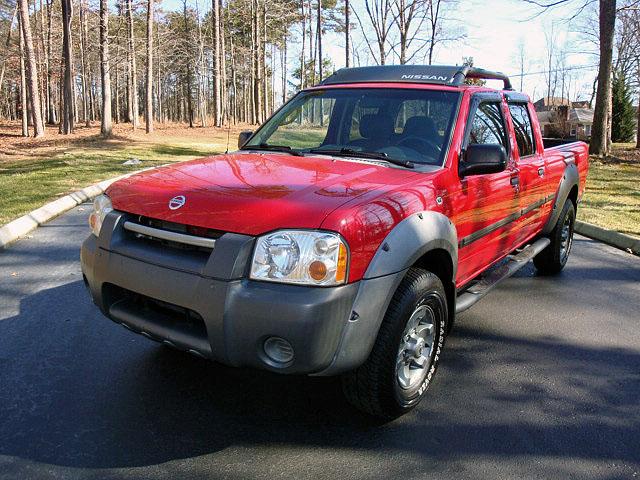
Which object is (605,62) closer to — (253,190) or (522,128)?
(522,128)

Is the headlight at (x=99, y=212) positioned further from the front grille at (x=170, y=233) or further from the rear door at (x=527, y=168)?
the rear door at (x=527, y=168)

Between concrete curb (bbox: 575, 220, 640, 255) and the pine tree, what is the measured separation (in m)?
33.8

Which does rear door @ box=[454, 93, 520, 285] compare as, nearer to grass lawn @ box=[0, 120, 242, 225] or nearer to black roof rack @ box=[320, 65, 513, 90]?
black roof rack @ box=[320, 65, 513, 90]

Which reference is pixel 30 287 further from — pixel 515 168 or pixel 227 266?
pixel 515 168

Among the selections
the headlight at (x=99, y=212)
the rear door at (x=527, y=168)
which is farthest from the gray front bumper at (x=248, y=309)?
the rear door at (x=527, y=168)

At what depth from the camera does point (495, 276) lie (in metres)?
4.48

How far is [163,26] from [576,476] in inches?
1723

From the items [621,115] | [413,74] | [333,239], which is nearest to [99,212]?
[333,239]

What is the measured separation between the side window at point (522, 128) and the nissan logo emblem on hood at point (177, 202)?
10.2 ft

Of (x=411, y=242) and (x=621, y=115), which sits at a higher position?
(x=621, y=115)

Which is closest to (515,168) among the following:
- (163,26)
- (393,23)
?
(393,23)

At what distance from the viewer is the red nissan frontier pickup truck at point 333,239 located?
2.55 metres

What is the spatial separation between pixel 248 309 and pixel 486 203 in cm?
220

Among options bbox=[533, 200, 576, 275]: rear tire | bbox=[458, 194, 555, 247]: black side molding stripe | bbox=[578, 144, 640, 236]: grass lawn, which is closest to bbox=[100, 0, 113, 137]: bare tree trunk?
bbox=[578, 144, 640, 236]: grass lawn
